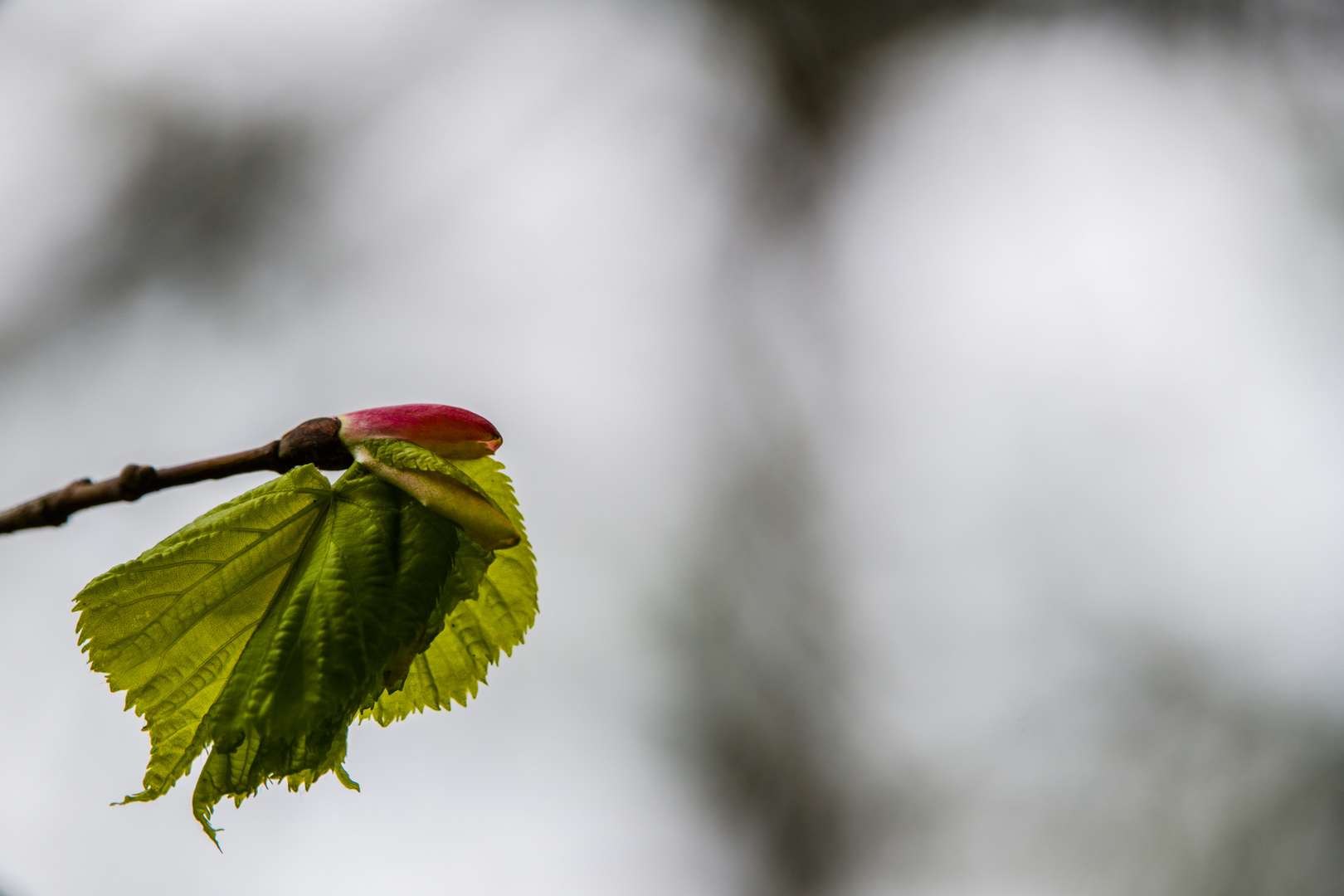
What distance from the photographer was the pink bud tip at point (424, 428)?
32cm

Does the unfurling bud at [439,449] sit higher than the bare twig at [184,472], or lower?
higher

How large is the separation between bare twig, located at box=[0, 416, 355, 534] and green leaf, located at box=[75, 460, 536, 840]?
1 centimetres

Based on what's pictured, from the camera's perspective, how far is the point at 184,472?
0.93ft

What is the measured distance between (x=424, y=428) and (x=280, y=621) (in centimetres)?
9

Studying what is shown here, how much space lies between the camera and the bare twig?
0.94 ft

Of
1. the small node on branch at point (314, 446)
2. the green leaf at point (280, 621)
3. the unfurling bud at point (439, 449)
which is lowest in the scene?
the green leaf at point (280, 621)

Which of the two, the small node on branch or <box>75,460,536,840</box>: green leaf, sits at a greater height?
the small node on branch

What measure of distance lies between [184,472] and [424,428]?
0.27ft

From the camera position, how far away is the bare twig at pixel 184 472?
0.29m

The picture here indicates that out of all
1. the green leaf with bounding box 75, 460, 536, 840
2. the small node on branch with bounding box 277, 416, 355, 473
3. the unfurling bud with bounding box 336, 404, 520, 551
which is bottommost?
the green leaf with bounding box 75, 460, 536, 840

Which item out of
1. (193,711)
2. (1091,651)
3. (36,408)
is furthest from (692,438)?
(193,711)

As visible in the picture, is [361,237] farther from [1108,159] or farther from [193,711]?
[1108,159]

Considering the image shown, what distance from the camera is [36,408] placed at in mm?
1294

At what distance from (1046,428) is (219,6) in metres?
1.65
